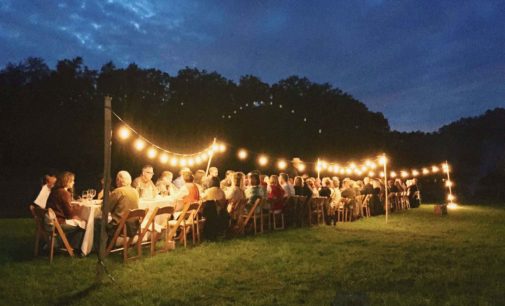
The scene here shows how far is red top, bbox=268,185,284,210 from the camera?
35.4 ft

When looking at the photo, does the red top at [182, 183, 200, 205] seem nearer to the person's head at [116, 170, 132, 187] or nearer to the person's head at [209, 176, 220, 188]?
the person's head at [209, 176, 220, 188]

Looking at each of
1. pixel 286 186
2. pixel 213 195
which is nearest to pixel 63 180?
pixel 213 195

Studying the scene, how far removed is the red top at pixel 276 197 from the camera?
10789mm

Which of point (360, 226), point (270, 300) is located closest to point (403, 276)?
point (270, 300)

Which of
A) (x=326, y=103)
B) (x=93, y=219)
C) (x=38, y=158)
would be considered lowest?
(x=93, y=219)

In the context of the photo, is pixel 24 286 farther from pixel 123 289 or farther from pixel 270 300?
pixel 270 300

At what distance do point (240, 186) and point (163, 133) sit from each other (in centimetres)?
2132

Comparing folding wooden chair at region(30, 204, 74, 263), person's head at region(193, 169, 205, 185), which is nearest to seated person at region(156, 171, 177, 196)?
person's head at region(193, 169, 205, 185)

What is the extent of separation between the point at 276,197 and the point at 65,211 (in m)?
5.43

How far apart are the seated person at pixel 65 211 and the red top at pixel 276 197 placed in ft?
16.7

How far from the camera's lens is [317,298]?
4.61m

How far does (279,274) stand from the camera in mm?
5758

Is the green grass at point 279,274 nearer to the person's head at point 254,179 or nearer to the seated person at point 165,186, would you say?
the person's head at point 254,179

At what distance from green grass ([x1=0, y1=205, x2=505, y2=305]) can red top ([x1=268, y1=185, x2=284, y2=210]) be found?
1908 millimetres
